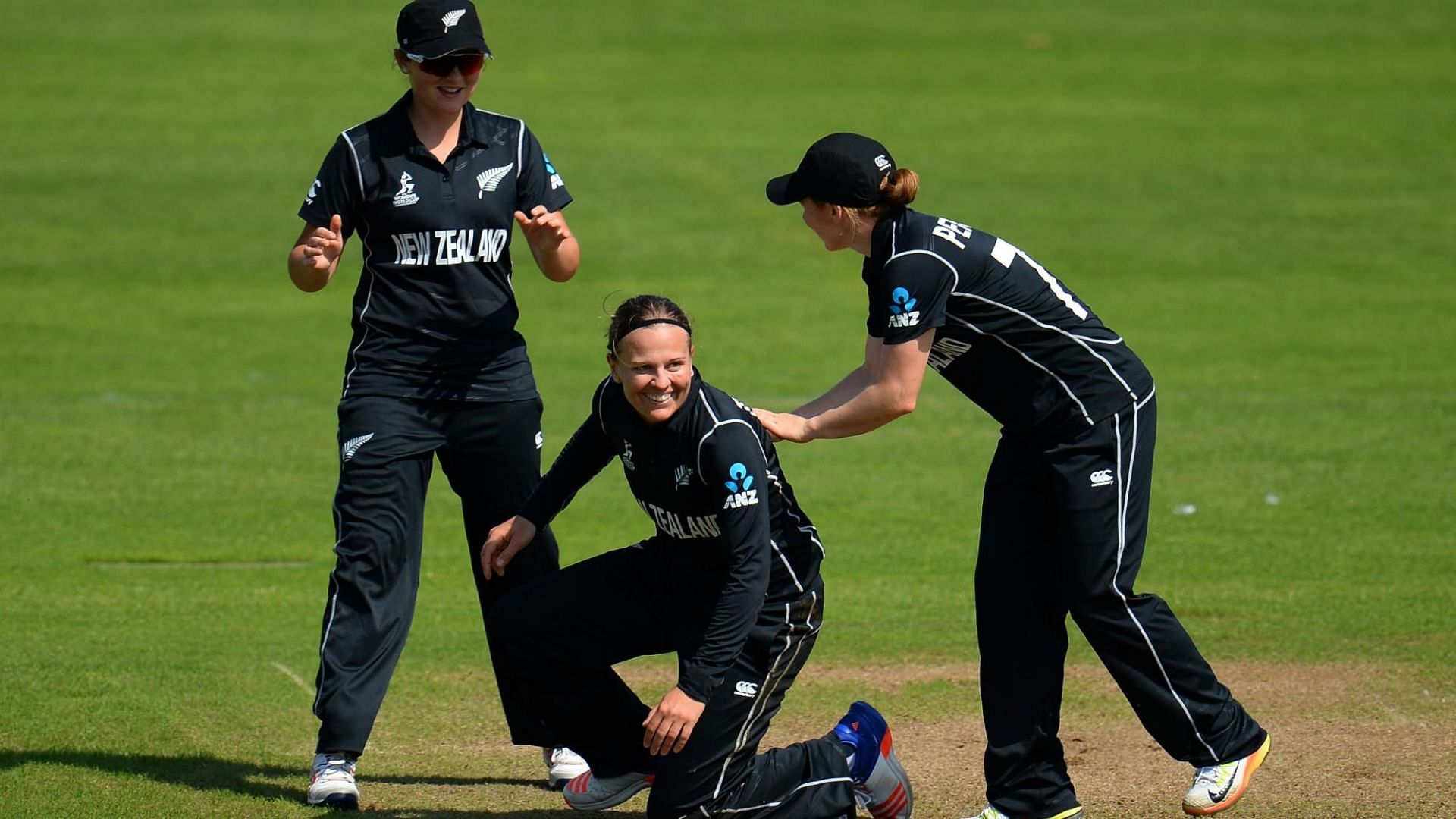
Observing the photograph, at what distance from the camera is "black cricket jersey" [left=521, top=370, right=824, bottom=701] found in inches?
198

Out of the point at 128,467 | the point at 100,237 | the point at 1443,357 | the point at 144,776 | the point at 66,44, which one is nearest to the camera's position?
the point at 144,776

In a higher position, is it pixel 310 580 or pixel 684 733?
pixel 684 733

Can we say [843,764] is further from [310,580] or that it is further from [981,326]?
[310,580]

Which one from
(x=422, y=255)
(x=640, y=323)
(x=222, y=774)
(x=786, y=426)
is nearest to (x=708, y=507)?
→ (x=786, y=426)

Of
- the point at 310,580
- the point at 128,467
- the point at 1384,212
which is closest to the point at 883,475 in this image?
→ the point at 310,580

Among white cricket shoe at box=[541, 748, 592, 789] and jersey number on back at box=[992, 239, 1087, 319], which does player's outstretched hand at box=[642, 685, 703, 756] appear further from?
jersey number on back at box=[992, 239, 1087, 319]

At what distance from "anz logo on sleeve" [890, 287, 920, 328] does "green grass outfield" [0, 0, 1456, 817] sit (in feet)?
5.73

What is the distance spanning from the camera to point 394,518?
5.82 m

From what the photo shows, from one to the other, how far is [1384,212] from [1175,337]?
5.47 metres

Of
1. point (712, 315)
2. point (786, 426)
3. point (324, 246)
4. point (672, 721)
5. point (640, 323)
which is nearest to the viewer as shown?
point (672, 721)

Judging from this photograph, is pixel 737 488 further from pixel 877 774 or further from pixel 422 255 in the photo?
pixel 422 255

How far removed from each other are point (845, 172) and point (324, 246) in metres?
1.80

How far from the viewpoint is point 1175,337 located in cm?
1396

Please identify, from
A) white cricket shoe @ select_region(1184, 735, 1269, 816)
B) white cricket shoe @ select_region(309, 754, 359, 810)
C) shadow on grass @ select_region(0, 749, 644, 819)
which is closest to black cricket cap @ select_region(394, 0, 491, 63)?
white cricket shoe @ select_region(309, 754, 359, 810)
